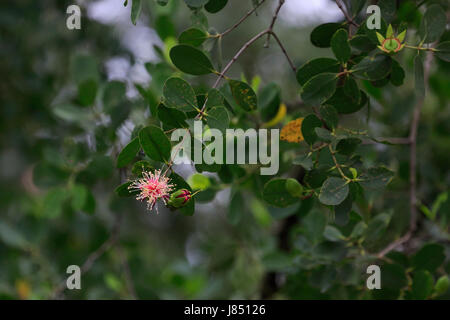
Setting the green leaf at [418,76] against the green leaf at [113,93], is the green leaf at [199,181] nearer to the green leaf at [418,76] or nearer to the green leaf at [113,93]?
the green leaf at [113,93]

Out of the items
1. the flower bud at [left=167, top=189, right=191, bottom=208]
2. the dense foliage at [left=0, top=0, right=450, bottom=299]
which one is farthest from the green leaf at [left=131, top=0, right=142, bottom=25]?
the flower bud at [left=167, top=189, right=191, bottom=208]

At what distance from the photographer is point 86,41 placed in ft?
6.96

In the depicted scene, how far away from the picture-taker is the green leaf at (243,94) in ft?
3.08

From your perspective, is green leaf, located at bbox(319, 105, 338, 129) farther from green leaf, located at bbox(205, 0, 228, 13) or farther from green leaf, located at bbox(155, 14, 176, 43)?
green leaf, located at bbox(155, 14, 176, 43)

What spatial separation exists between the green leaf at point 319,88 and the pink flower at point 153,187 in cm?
31

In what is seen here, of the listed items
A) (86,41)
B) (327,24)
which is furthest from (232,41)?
(327,24)

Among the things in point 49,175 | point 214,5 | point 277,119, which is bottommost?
point 49,175

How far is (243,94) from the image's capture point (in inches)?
37.4

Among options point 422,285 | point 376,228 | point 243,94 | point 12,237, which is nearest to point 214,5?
point 243,94

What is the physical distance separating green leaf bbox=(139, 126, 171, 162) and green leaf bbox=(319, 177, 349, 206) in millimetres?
284

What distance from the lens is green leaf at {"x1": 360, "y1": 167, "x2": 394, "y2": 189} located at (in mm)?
920

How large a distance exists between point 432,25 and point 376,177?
1.00ft

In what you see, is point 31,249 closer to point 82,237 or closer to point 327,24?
point 82,237

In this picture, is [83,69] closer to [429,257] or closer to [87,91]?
[87,91]
